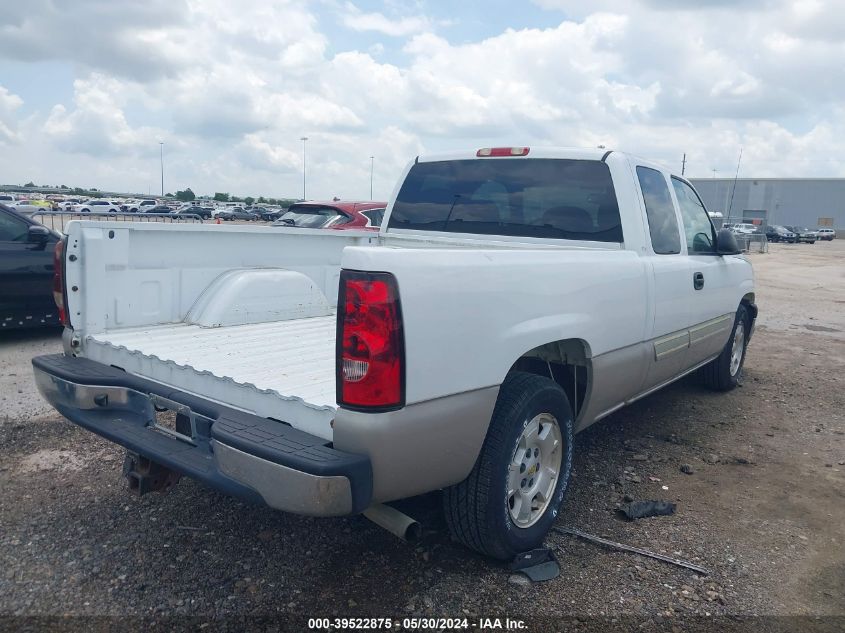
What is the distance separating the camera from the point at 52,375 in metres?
3.44

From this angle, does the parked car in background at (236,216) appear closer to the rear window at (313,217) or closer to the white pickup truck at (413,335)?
the rear window at (313,217)

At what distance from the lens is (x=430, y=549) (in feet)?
11.3

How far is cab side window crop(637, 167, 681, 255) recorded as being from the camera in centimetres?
450

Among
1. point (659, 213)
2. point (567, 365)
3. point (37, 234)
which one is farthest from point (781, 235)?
point (567, 365)

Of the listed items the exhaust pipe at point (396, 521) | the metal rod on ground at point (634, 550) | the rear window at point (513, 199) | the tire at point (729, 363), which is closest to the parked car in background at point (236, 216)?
the tire at point (729, 363)

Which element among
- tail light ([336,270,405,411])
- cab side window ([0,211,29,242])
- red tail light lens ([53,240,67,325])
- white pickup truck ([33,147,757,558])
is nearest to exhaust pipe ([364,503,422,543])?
Answer: white pickup truck ([33,147,757,558])

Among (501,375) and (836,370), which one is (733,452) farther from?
(836,370)

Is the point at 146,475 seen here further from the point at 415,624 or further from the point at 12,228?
the point at 12,228

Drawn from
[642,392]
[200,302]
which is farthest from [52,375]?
[642,392]

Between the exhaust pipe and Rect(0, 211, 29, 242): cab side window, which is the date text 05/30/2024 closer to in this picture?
the exhaust pipe

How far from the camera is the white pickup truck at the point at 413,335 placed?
2512 millimetres

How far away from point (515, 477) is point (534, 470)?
19 cm

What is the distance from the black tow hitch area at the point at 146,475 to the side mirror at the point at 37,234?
5463 millimetres

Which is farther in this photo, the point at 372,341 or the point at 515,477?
the point at 515,477
